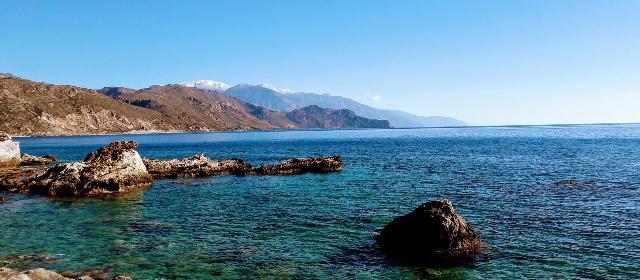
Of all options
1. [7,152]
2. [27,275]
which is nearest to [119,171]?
[7,152]

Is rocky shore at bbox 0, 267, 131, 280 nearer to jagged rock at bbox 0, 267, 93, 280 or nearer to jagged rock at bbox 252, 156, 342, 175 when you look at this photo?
jagged rock at bbox 0, 267, 93, 280

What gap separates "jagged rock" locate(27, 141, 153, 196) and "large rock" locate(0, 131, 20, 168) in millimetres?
29374

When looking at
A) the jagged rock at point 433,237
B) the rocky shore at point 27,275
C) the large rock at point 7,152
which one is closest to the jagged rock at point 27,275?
the rocky shore at point 27,275

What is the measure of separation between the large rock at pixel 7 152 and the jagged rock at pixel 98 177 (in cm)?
2937

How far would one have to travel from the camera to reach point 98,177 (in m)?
49.6

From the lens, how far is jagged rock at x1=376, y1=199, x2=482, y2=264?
956 inches

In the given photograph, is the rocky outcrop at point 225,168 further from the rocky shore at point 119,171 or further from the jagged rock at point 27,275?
the jagged rock at point 27,275

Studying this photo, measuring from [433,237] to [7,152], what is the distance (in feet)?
255

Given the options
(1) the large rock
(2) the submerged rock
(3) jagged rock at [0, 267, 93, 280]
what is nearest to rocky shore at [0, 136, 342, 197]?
(1) the large rock

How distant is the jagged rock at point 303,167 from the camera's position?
67.1m

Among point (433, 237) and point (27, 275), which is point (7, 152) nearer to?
point (27, 275)

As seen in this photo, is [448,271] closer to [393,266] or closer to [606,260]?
[393,266]

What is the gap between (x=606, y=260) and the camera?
22828 mm

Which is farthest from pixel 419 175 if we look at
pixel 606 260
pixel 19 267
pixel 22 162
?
pixel 22 162
